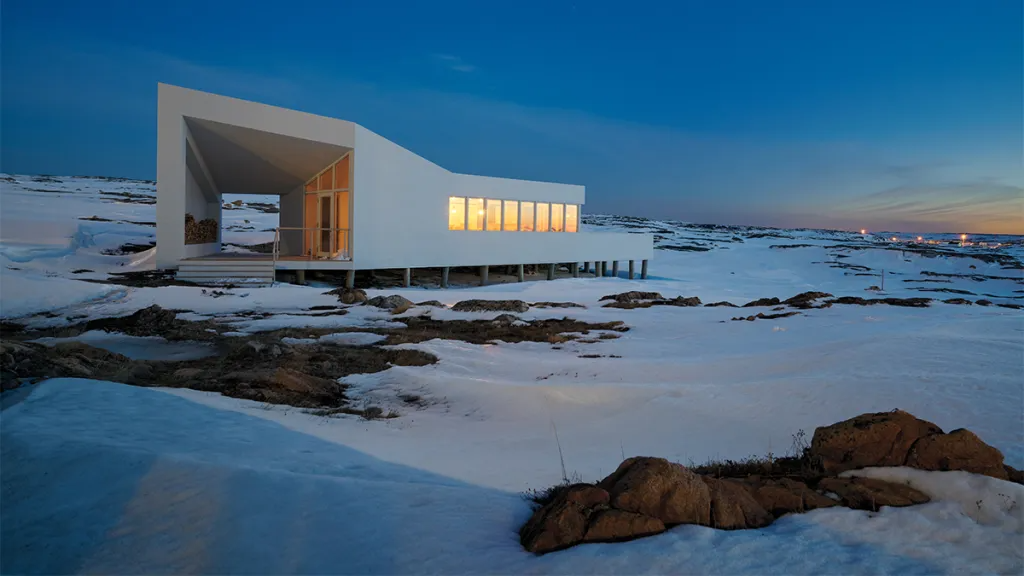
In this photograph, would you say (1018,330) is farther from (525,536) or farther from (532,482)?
(525,536)

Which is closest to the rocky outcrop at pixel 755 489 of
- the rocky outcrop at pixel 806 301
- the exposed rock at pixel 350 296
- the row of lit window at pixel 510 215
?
the rocky outcrop at pixel 806 301

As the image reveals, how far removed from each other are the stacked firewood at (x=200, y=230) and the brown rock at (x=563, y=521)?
66.5 ft

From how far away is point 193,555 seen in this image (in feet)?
10.7

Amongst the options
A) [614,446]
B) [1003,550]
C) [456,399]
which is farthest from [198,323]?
[1003,550]

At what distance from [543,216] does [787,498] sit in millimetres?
25817

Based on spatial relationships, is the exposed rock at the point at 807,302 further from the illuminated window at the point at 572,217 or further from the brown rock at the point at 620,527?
the illuminated window at the point at 572,217

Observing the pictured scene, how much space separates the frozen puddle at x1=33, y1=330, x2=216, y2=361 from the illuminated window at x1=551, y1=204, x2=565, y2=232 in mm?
21183

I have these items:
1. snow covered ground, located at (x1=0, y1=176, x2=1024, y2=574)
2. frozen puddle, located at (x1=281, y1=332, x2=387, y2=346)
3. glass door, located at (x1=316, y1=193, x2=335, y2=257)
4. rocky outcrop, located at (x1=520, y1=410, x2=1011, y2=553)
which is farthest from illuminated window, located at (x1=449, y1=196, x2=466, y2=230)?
rocky outcrop, located at (x1=520, y1=410, x2=1011, y2=553)

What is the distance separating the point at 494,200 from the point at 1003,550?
2455 centimetres

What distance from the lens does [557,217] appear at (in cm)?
3014

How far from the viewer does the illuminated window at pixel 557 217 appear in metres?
29.9

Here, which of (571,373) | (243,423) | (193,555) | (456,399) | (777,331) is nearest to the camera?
(193,555)

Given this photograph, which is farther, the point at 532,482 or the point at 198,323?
the point at 198,323

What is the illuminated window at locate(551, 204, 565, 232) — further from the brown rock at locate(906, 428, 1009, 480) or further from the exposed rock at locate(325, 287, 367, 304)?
the brown rock at locate(906, 428, 1009, 480)
